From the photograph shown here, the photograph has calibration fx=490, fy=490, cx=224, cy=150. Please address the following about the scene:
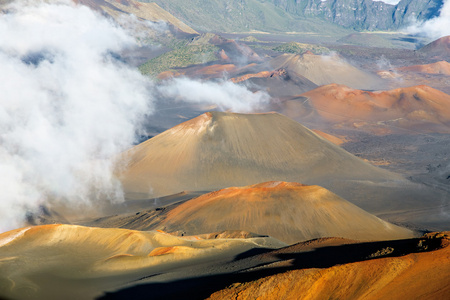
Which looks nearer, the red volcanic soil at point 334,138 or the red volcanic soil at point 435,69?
the red volcanic soil at point 334,138

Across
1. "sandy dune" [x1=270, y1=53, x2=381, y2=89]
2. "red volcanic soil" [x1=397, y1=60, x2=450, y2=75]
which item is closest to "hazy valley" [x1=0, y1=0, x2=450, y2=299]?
"sandy dune" [x1=270, y1=53, x2=381, y2=89]

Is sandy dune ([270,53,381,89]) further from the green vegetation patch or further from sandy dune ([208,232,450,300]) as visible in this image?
sandy dune ([208,232,450,300])

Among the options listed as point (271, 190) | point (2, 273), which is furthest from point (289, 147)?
point (2, 273)

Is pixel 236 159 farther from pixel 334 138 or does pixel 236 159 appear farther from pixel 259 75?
pixel 259 75

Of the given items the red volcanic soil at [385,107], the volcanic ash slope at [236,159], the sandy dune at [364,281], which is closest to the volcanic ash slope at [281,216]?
the volcanic ash slope at [236,159]

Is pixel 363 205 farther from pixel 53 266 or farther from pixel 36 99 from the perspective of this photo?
pixel 36 99

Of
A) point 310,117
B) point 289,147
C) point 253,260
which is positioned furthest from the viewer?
point 310,117

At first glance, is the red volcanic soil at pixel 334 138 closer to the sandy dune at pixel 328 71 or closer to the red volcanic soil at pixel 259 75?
the red volcanic soil at pixel 259 75
